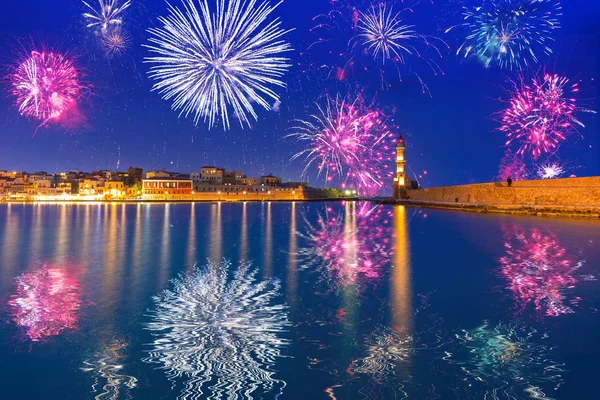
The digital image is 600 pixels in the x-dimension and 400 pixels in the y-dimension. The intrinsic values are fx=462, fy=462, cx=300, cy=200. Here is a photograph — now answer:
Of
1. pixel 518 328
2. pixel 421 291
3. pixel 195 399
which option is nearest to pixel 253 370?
pixel 195 399

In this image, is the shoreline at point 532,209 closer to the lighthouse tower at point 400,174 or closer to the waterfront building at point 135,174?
the lighthouse tower at point 400,174

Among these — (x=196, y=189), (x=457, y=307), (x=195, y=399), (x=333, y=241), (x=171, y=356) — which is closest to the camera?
(x=195, y=399)

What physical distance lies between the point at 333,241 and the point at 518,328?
37.5 feet

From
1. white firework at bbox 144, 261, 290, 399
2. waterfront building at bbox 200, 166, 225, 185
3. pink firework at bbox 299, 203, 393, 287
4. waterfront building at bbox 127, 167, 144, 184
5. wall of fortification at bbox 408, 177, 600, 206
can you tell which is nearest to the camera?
white firework at bbox 144, 261, 290, 399

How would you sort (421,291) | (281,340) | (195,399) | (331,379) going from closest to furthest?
(195,399)
(331,379)
(281,340)
(421,291)

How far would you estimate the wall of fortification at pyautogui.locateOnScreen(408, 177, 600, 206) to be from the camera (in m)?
26.2

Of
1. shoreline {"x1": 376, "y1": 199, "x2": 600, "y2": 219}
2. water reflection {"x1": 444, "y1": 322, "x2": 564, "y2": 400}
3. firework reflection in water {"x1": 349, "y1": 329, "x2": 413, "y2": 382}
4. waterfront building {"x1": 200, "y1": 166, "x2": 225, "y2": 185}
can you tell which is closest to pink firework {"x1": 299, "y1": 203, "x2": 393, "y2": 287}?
firework reflection in water {"x1": 349, "y1": 329, "x2": 413, "y2": 382}

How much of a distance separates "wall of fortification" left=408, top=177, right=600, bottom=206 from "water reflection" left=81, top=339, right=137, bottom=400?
90.0ft

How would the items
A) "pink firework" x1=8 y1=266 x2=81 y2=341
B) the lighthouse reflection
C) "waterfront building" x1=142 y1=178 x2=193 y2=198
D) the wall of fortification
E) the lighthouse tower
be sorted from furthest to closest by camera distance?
1. "waterfront building" x1=142 y1=178 x2=193 y2=198
2. the lighthouse tower
3. the wall of fortification
4. "pink firework" x1=8 y1=266 x2=81 y2=341
5. the lighthouse reflection

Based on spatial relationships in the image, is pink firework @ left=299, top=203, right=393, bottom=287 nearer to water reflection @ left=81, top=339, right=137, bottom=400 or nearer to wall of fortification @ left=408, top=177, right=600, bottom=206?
water reflection @ left=81, top=339, right=137, bottom=400

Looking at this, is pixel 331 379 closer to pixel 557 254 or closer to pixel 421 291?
pixel 421 291

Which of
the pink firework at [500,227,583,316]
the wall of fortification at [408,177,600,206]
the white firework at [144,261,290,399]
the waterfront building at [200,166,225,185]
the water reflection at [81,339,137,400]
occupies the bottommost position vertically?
the water reflection at [81,339,137,400]

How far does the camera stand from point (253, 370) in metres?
4.43

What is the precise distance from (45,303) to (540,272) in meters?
9.59
